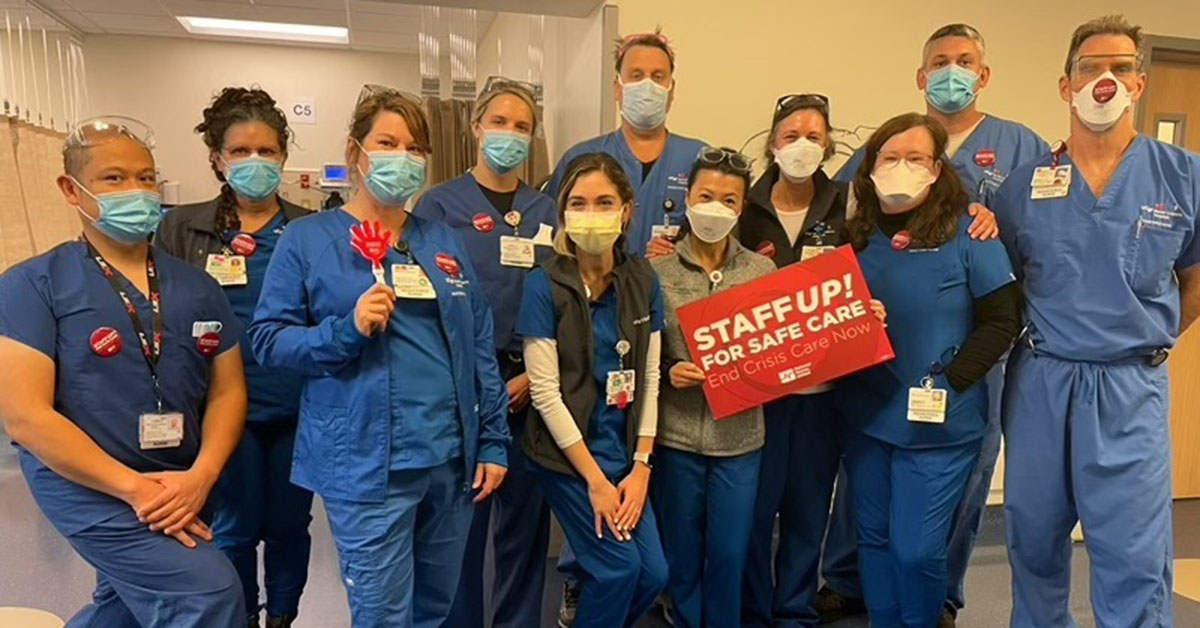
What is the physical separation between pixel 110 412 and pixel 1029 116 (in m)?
3.80

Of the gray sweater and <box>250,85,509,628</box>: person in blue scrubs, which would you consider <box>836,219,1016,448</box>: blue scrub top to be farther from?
<box>250,85,509,628</box>: person in blue scrubs

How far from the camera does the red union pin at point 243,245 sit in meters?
2.14

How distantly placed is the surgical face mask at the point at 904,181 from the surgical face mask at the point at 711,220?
0.42 metres

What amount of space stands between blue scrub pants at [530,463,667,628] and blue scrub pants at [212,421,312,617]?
746mm

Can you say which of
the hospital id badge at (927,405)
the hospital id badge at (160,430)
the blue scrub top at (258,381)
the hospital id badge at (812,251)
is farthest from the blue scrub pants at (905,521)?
the hospital id badge at (160,430)

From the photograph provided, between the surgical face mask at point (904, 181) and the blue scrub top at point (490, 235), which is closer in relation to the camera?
the surgical face mask at point (904, 181)

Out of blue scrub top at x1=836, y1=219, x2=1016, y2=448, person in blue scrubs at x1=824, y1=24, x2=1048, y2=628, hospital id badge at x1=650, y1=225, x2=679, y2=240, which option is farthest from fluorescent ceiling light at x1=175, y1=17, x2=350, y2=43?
blue scrub top at x1=836, y1=219, x2=1016, y2=448

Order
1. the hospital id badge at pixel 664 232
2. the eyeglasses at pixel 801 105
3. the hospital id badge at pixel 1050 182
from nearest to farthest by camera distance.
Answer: the hospital id badge at pixel 1050 182 < the eyeglasses at pixel 801 105 < the hospital id badge at pixel 664 232

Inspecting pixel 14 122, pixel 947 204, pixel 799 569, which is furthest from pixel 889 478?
pixel 14 122

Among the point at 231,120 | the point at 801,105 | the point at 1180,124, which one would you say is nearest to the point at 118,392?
the point at 231,120

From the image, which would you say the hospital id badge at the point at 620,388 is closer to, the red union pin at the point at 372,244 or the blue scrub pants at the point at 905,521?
the red union pin at the point at 372,244

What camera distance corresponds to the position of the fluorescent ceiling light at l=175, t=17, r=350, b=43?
6.30 meters

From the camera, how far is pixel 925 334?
2121 mm

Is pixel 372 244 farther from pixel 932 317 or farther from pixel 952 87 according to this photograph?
pixel 952 87
